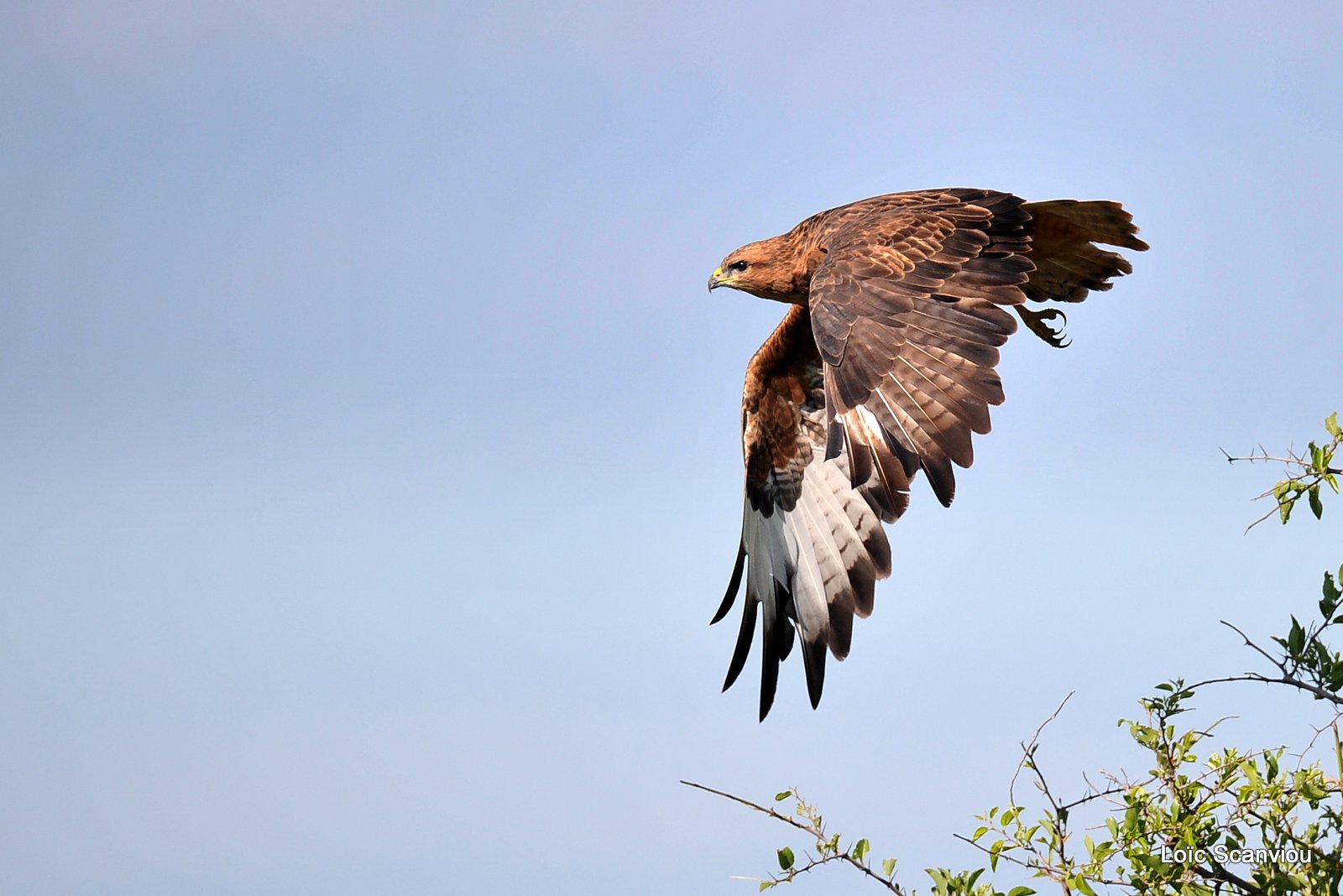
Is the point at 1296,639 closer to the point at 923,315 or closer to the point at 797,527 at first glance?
the point at 923,315

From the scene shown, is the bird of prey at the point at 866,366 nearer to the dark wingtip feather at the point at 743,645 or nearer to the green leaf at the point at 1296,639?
the dark wingtip feather at the point at 743,645

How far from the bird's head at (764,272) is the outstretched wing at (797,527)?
6.9 inches

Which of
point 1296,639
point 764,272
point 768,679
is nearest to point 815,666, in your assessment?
point 768,679

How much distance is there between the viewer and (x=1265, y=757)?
414 centimetres

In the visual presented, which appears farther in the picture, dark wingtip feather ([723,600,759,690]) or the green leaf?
dark wingtip feather ([723,600,759,690])

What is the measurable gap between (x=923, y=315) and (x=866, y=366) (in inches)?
16.0

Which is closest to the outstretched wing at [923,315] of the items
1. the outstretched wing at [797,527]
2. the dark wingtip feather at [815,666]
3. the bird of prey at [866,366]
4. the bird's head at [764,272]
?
the bird of prey at [866,366]

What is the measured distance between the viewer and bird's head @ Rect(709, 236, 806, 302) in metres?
8.16

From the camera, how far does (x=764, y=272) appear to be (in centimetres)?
827

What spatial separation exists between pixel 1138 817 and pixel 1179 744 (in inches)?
12.6

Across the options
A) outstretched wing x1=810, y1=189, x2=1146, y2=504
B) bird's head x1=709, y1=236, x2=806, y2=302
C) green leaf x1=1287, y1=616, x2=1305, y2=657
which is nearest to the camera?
green leaf x1=1287, y1=616, x2=1305, y2=657

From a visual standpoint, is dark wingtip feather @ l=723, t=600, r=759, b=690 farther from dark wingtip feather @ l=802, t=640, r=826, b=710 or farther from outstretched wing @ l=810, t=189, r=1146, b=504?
outstretched wing @ l=810, t=189, r=1146, b=504

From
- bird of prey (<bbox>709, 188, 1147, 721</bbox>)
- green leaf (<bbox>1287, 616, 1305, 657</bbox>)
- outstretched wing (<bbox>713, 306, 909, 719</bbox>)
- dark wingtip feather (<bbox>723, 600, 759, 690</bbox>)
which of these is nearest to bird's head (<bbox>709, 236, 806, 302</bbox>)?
bird of prey (<bbox>709, 188, 1147, 721</bbox>)

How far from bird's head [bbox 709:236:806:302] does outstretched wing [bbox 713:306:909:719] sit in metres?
0.18
